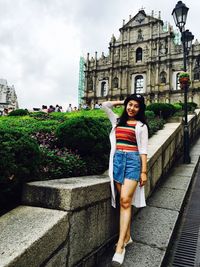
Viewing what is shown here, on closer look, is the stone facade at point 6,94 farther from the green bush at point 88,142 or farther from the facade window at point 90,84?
the green bush at point 88,142

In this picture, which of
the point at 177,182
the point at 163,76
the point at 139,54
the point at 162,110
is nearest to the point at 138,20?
the point at 139,54

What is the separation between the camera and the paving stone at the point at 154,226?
3.20m

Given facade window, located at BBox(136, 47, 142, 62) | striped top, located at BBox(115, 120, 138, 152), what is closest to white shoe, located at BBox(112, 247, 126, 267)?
striped top, located at BBox(115, 120, 138, 152)

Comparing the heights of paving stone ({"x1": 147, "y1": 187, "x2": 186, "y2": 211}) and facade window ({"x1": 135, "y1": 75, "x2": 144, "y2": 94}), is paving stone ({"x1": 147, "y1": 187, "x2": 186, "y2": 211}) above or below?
below

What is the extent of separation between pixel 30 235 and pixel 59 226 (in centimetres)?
30

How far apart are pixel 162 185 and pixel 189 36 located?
7892 mm

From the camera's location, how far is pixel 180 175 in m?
6.12

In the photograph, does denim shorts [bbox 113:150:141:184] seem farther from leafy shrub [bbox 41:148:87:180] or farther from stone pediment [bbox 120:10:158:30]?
stone pediment [bbox 120:10:158:30]

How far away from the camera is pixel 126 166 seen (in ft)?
9.34

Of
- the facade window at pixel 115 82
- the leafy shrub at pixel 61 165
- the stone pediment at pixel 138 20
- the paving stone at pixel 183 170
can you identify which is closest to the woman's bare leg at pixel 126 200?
the leafy shrub at pixel 61 165

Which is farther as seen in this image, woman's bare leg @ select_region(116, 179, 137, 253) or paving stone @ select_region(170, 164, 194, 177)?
paving stone @ select_region(170, 164, 194, 177)

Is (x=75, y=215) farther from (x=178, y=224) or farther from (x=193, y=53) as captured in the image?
(x=193, y=53)

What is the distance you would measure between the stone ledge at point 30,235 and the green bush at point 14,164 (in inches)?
6.3

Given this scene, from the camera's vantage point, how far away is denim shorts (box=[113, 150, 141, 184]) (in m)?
2.82
